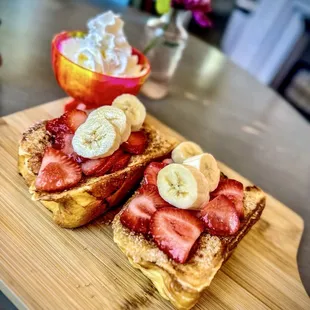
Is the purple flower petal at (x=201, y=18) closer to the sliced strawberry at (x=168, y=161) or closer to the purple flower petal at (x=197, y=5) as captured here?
the purple flower petal at (x=197, y=5)

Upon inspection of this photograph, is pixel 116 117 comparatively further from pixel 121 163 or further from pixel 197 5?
pixel 197 5

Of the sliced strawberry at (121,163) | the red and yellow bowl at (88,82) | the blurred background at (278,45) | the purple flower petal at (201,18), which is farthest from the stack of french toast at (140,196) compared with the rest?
the blurred background at (278,45)

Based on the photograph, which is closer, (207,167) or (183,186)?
(183,186)

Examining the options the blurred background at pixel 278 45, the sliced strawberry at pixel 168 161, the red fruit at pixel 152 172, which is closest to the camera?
the red fruit at pixel 152 172

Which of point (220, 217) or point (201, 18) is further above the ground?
point (201, 18)

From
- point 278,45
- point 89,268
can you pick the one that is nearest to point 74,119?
point 89,268

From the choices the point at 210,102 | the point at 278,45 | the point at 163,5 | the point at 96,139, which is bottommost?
the point at 278,45

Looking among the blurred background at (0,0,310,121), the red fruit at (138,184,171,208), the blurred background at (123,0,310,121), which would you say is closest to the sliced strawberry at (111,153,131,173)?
the red fruit at (138,184,171,208)
